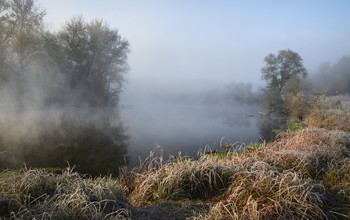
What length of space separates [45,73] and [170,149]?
27.0 meters

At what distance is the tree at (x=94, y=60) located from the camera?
2758 cm

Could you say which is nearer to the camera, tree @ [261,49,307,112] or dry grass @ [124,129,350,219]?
dry grass @ [124,129,350,219]

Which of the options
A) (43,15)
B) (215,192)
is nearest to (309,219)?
(215,192)

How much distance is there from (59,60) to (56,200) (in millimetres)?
27949

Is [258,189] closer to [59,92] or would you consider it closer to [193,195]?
[193,195]

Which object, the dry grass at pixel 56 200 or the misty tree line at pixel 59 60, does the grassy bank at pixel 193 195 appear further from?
the misty tree line at pixel 59 60

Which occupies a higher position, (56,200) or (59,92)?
(59,92)

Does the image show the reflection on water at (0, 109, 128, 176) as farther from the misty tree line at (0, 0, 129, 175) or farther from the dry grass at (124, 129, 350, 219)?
the dry grass at (124, 129, 350, 219)

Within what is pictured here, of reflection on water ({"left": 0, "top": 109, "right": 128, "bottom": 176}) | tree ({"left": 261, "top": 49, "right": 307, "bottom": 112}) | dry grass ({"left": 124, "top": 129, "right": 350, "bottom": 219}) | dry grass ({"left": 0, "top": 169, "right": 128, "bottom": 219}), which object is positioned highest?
tree ({"left": 261, "top": 49, "right": 307, "bottom": 112})

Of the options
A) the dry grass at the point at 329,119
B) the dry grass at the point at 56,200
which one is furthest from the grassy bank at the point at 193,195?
the dry grass at the point at 329,119

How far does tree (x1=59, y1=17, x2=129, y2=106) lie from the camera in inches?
1086

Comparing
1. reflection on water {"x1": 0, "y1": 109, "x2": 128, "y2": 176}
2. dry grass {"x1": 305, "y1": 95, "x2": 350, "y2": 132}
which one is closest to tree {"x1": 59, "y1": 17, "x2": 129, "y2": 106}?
reflection on water {"x1": 0, "y1": 109, "x2": 128, "y2": 176}

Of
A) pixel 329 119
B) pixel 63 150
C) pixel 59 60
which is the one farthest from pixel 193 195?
pixel 59 60

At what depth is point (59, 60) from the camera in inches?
1003
